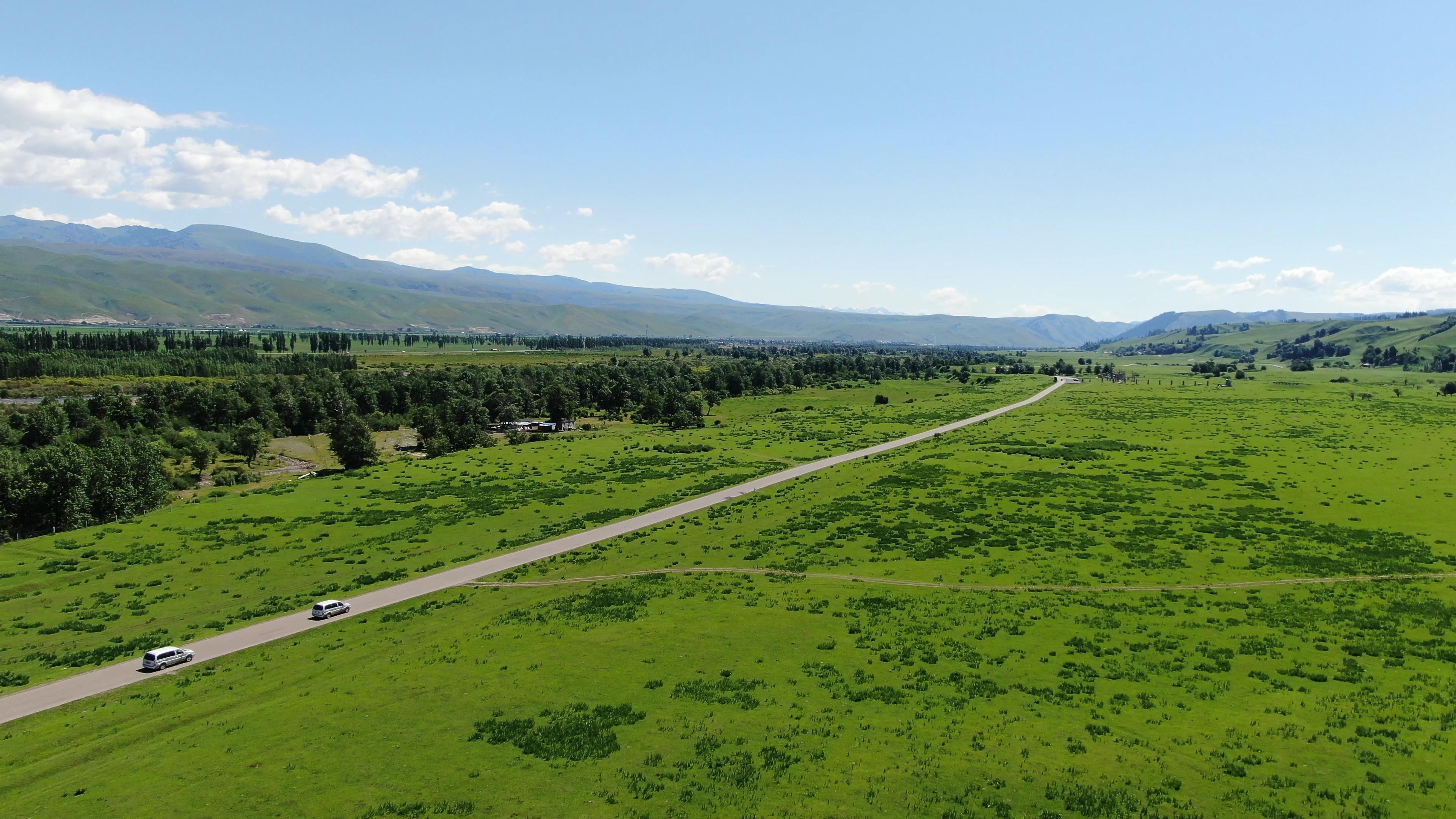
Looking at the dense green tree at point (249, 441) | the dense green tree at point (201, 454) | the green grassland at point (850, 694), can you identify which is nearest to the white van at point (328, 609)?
the green grassland at point (850, 694)

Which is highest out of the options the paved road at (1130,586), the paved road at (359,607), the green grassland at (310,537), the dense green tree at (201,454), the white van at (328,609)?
the paved road at (1130,586)

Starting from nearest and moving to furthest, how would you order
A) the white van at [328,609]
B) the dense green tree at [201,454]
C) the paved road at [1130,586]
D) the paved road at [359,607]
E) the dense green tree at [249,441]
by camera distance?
1. the paved road at [359,607]
2. the paved road at [1130,586]
3. the white van at [328,609]
4. the dense green tree at [201,454]
5. the dense green tree at [249,441]

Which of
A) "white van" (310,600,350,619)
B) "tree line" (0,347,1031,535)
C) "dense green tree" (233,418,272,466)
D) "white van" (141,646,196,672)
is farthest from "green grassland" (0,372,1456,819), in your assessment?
"dense green tree" (233,418,272,466)

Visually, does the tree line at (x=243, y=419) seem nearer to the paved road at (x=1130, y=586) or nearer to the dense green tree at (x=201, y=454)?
the dense green tree at (x=201, y=454)

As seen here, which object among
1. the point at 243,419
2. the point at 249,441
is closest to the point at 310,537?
the point at 249,441

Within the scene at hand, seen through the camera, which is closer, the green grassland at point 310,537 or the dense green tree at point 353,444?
the green grassland at point 310,537

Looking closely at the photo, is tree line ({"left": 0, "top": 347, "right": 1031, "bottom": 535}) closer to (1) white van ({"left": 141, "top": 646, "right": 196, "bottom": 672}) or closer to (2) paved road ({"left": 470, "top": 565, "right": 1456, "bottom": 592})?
(1) white van ({"left": 141, "top": 646, "right": 196, "bottom": 672})
